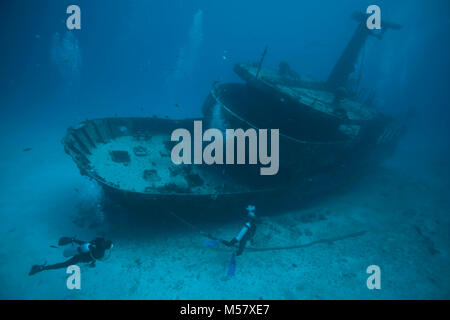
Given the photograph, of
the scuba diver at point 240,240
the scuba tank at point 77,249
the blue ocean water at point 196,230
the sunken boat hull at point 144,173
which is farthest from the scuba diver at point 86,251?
the scuba diver at point 240,240

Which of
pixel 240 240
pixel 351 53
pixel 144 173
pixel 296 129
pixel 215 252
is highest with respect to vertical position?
pixel 351 53

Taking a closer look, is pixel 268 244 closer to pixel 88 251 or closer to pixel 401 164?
pixel 88 251

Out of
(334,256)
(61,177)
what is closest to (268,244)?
(334,256)

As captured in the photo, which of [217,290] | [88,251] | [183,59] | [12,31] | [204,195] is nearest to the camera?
[88,251]

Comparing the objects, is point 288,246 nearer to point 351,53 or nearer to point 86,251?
point 86,251

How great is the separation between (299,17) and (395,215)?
138517 millimetres

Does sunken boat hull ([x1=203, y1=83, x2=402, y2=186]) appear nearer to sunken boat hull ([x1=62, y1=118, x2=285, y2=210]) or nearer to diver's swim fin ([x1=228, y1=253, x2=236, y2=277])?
sunken boat hull ([x1=62, y1=118, x2=285, y2=210])

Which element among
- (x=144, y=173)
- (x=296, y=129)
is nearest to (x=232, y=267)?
(x=144, y=173)

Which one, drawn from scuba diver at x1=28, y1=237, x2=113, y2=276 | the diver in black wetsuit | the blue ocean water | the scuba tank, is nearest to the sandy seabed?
the blue ocean water

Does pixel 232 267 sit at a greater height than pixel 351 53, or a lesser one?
lesser

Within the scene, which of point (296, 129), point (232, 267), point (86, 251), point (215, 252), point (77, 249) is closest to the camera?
point (86, 251)

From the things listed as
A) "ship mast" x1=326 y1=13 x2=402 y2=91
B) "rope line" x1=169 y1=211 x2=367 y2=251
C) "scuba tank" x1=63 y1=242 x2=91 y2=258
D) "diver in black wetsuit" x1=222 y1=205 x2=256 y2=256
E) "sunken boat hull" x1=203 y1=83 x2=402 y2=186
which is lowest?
"rope line" x1=169 y1=211 x2=367 y2=251

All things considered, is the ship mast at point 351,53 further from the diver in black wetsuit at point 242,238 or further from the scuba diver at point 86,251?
the scuba diver at point 86,251
